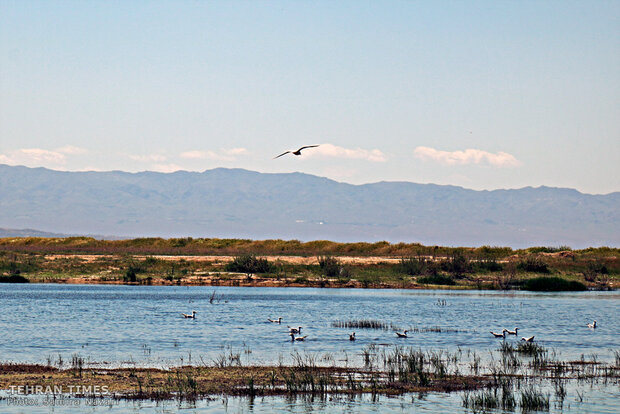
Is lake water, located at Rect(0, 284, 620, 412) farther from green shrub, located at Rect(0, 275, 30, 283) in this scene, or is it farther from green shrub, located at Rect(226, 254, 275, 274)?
green shrub, located at Rect(226, 254, 275, 274)

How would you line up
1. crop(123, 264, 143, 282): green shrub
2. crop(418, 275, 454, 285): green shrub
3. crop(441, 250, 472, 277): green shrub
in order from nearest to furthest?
crop(123, 264, 143, 282): green shrub → crop(418, 275, 454, 285): green shrub → crop(441, 250, 472, 277): green shrub

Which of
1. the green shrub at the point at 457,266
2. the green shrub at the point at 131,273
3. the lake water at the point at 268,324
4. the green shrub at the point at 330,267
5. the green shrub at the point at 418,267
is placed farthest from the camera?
the green shrub at the point at 418,267

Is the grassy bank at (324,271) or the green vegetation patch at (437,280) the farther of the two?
the green vegetation patch at (437,280)

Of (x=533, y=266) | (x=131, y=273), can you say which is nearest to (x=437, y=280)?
(x=533, y=266)

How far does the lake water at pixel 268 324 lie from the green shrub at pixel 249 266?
11246mm

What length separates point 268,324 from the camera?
121 feet

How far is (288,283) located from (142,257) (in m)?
22.3

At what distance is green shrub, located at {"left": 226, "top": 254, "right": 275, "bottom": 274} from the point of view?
69062 mm

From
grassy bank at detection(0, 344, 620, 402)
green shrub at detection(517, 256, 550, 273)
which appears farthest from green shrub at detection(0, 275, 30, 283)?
green shrub at detection(517, 256, 550, 273)

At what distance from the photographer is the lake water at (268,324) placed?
26.9m

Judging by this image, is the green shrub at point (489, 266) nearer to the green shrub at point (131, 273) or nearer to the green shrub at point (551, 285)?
the green shrub at point (551, 285)

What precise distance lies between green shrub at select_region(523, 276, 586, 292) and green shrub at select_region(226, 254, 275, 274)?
785 inches

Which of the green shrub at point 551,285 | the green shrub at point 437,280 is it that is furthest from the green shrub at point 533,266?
the green shrub at point 437,280

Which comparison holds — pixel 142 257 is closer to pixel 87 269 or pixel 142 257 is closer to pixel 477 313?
pixel 87 269
